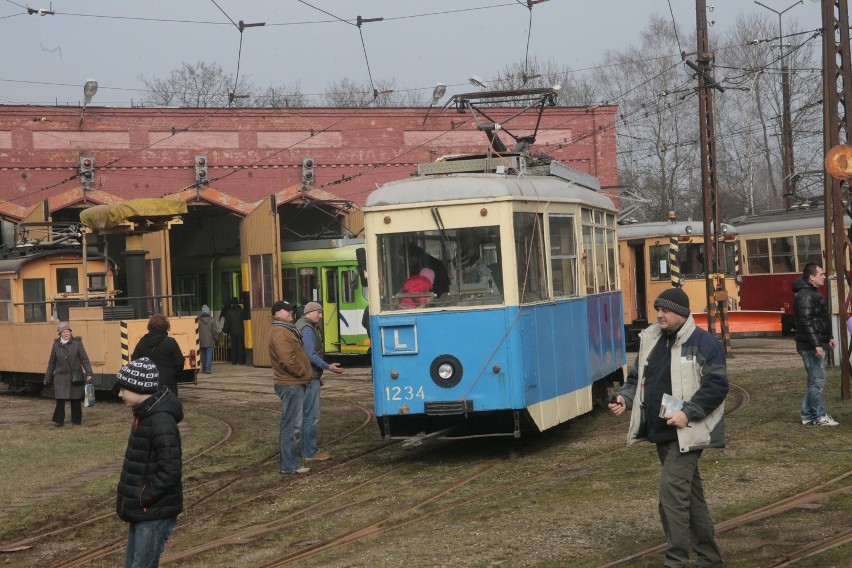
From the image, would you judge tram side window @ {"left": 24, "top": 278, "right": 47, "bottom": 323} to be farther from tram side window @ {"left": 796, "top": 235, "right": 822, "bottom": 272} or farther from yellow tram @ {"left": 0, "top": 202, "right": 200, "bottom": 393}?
tram side window @ {"left": 796, "top": 235, "right": 822, "bottom": 272}

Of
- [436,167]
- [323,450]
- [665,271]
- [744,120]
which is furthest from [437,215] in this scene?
[744,120]

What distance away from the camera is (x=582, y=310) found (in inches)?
559

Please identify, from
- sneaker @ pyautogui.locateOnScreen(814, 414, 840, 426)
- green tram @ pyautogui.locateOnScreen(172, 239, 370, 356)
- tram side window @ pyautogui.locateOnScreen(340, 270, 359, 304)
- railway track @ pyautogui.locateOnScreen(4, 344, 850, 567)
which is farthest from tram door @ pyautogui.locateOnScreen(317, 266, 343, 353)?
sneaker @ pyautogui.locateOnScreen(814, 414, 840, 426)

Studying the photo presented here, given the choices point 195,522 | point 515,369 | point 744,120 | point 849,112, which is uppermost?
point 744,120

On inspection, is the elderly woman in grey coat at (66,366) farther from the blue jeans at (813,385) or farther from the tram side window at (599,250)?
the blue jeans at (813,385)

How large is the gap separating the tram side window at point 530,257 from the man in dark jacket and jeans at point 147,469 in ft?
19.7

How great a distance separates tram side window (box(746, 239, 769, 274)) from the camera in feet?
106

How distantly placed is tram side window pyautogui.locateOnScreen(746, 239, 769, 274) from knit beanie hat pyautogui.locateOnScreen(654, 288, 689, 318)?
2549cm

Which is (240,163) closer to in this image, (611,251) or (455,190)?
(611,251)

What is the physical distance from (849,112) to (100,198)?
69.3 ft

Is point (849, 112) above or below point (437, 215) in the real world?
above

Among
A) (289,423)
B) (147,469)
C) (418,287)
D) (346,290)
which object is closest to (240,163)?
(346,290)

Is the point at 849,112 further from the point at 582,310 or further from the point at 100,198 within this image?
the point at 100,198

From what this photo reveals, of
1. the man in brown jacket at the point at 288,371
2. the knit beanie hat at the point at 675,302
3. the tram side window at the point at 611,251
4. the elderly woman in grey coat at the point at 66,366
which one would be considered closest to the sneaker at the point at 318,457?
the man in brown jacket at the point at 288,371
